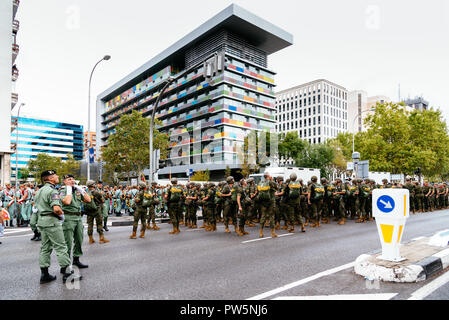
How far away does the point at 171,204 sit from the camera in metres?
11.2

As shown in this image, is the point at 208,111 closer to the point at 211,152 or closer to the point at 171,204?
the point at 211,152

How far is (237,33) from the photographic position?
2325 inches

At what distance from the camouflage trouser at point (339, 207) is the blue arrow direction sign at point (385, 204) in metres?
8.07

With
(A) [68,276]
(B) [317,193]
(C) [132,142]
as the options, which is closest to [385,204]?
(A) [68,276]

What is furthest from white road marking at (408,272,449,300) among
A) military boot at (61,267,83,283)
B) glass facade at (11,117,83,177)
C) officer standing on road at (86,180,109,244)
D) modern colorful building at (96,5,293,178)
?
glass facade at (11,117,83,177)

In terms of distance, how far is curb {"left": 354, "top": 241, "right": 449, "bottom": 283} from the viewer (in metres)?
4.87

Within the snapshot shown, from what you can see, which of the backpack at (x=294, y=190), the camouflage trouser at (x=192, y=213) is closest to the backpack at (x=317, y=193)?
the backpack at (x=294, y=190)

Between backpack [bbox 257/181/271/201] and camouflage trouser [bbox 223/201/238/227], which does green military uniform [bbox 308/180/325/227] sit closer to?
backpack [bbox 257/181/271/201]

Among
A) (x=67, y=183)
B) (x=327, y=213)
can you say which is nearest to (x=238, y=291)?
(x=67, y=183)

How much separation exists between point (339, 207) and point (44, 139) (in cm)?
13260

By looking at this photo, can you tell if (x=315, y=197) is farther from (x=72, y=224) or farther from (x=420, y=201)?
(x=420, y=201)

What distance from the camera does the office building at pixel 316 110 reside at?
291 ft

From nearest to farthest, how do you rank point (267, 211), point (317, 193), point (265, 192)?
point (265, 192)
point (267, 211)
point (317, 193)
